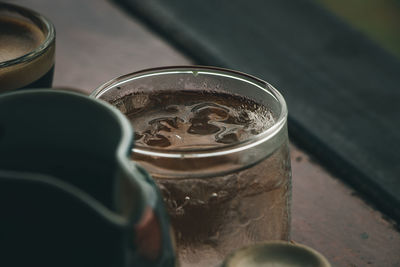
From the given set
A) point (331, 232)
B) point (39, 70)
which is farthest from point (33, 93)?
point (331, 232)

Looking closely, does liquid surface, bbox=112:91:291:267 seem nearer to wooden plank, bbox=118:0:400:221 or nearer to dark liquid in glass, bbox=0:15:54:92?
dark liquid in glass, bbox=0:15:54:92

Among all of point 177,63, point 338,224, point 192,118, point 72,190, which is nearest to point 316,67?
point 177,63

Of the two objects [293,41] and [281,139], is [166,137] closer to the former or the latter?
[281,139]

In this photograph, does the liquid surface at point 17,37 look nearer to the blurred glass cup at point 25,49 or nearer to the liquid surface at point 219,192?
the blurred glass cup at point 25,49

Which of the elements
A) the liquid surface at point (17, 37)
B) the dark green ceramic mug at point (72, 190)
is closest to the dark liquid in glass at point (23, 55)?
the liquid surface at point (17, 37)

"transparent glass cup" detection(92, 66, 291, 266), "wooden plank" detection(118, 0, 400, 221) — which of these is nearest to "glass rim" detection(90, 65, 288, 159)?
"transparent glass cup" detection(92, 66, 291, 266)

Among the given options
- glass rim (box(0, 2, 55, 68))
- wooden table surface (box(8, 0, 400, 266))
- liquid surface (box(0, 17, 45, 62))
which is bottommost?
wooden table surface (box(8, 0, 400, 266))
